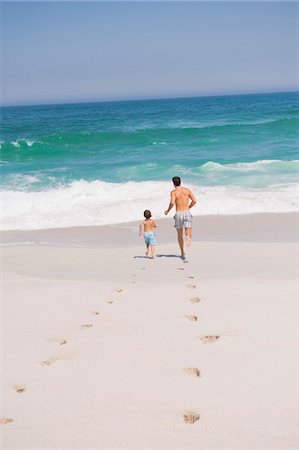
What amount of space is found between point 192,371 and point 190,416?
64cm

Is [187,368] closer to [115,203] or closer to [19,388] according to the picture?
[19,388]

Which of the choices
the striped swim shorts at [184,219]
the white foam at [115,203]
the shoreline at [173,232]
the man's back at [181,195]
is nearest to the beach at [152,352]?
the striped swim shorts at [184,219]

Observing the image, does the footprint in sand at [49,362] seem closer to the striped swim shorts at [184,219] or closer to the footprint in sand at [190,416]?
the footprint in sand at [190,416]

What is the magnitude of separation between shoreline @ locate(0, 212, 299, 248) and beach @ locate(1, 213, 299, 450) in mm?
1457

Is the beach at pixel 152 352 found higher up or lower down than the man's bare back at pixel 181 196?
lower down

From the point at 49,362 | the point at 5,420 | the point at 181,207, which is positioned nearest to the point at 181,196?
the point at 181,207

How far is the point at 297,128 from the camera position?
1236 inches

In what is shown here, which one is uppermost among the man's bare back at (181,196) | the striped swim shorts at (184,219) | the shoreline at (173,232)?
the man's bare back at (181,196)

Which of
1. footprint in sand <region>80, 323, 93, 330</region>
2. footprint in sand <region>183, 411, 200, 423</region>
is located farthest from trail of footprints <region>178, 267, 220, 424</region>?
footprint in sand <region>80, 323, 93, 330</region>

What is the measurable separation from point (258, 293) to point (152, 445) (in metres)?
3.23

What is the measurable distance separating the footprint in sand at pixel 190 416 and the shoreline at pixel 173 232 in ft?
20.6

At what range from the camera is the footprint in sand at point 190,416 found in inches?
134

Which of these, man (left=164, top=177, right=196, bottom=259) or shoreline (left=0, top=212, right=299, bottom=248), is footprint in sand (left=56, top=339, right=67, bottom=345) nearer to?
man (left=164, top=177, right=196, bottom=259)

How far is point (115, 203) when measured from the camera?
13273mm
